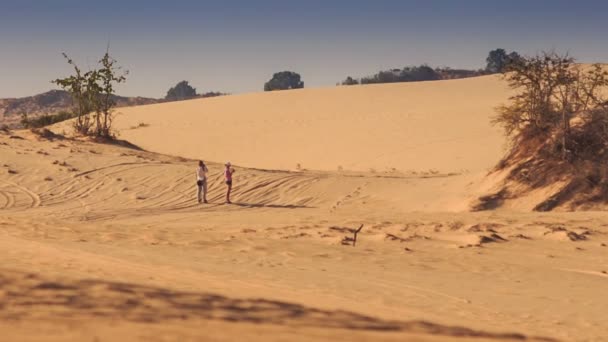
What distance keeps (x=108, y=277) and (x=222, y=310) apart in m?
→ 1.88

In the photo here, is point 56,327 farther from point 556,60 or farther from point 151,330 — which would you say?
point 556,60

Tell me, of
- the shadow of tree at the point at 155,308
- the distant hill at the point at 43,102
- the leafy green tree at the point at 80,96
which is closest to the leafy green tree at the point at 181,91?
the distant hill at the point at 43,102

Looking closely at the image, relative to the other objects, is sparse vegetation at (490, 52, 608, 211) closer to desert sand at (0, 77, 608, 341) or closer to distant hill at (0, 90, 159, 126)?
desert sand at (0, 77, 608, 341)

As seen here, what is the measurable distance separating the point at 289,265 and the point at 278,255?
2.86 feet

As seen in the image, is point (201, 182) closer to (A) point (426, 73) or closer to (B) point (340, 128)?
(B) point (340, 128)

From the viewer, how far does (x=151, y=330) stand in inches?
216

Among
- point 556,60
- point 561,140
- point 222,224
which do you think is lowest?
point 222,224

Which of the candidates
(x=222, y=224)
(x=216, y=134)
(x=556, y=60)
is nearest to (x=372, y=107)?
(x=216, y=134)

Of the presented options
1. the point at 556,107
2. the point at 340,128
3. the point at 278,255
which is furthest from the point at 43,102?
the point at 278,255

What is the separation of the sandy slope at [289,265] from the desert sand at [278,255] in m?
0.03

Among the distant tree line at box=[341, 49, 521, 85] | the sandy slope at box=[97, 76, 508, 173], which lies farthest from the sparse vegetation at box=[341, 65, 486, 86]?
the sandy slope at box=[97, 76, 508, 173]

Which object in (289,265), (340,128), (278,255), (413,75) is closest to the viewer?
(289,265)

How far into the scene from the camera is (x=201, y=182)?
19.1 m

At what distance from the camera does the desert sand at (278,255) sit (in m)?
6.25
